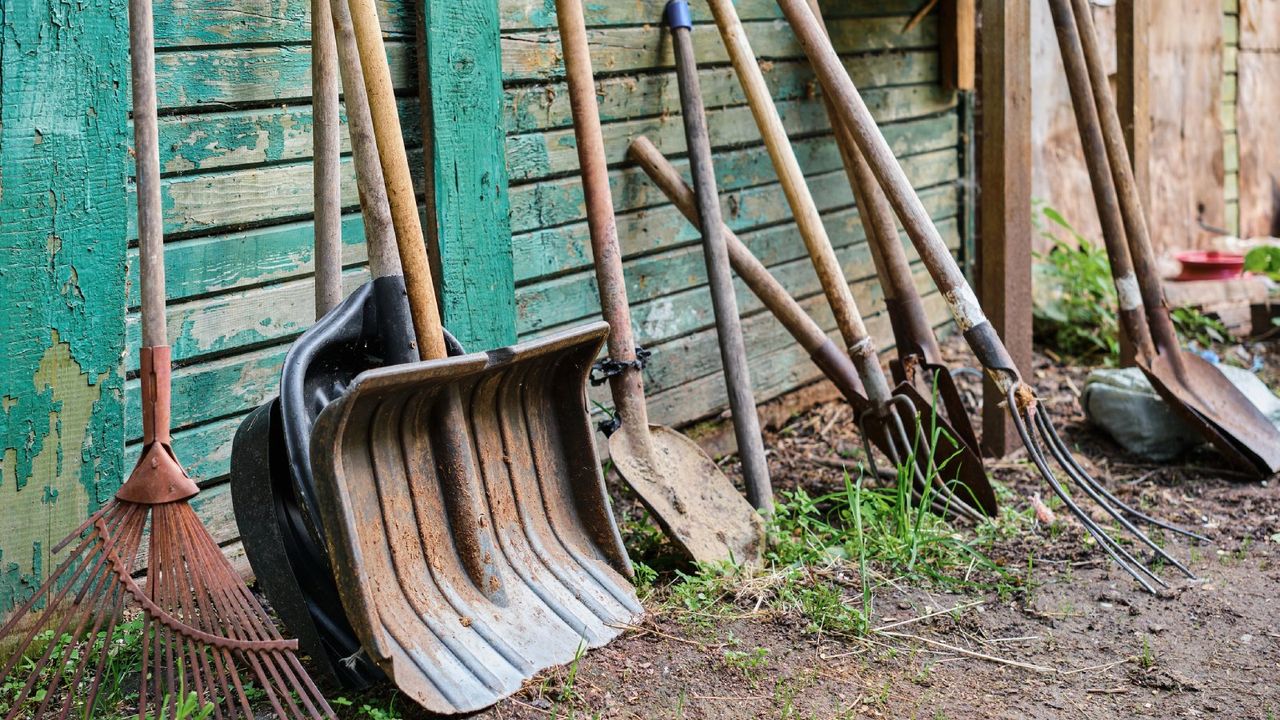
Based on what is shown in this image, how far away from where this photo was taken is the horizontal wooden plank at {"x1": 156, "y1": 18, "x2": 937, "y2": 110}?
2.23 m

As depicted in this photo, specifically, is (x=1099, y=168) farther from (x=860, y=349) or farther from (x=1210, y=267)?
(x=1210, y=267)

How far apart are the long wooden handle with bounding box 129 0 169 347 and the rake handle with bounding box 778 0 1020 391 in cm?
167

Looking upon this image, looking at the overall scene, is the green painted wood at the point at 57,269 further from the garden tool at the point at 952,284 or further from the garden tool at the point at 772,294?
the garden tool at the point at 952,284

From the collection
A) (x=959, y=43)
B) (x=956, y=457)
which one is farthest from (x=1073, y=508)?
(x=959, y=43)

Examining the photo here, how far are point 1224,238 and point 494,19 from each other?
526cm

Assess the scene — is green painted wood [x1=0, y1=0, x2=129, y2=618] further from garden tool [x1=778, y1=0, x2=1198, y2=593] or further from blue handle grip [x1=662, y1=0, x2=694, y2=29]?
garden tool [x1=778, y1=0, x2=1198, y2=593]

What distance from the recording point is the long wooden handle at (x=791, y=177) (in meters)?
3.01

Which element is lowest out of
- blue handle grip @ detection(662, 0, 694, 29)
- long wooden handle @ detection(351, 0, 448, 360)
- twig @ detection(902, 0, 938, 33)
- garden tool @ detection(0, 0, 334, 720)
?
garden tool @ detection(0, 0, 334, 720)

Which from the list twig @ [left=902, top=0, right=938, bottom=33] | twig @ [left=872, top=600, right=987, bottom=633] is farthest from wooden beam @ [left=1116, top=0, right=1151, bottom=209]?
twig @ [left=872, top=600, right=987, bottom=633]

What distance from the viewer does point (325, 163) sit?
2.21 m

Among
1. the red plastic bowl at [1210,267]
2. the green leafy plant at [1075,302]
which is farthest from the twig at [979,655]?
the red plastic bowl at [1210,267]

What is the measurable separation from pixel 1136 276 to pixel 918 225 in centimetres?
124

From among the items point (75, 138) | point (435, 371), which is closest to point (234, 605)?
point (435, 371)

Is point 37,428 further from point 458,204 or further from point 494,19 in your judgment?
point 494,19
